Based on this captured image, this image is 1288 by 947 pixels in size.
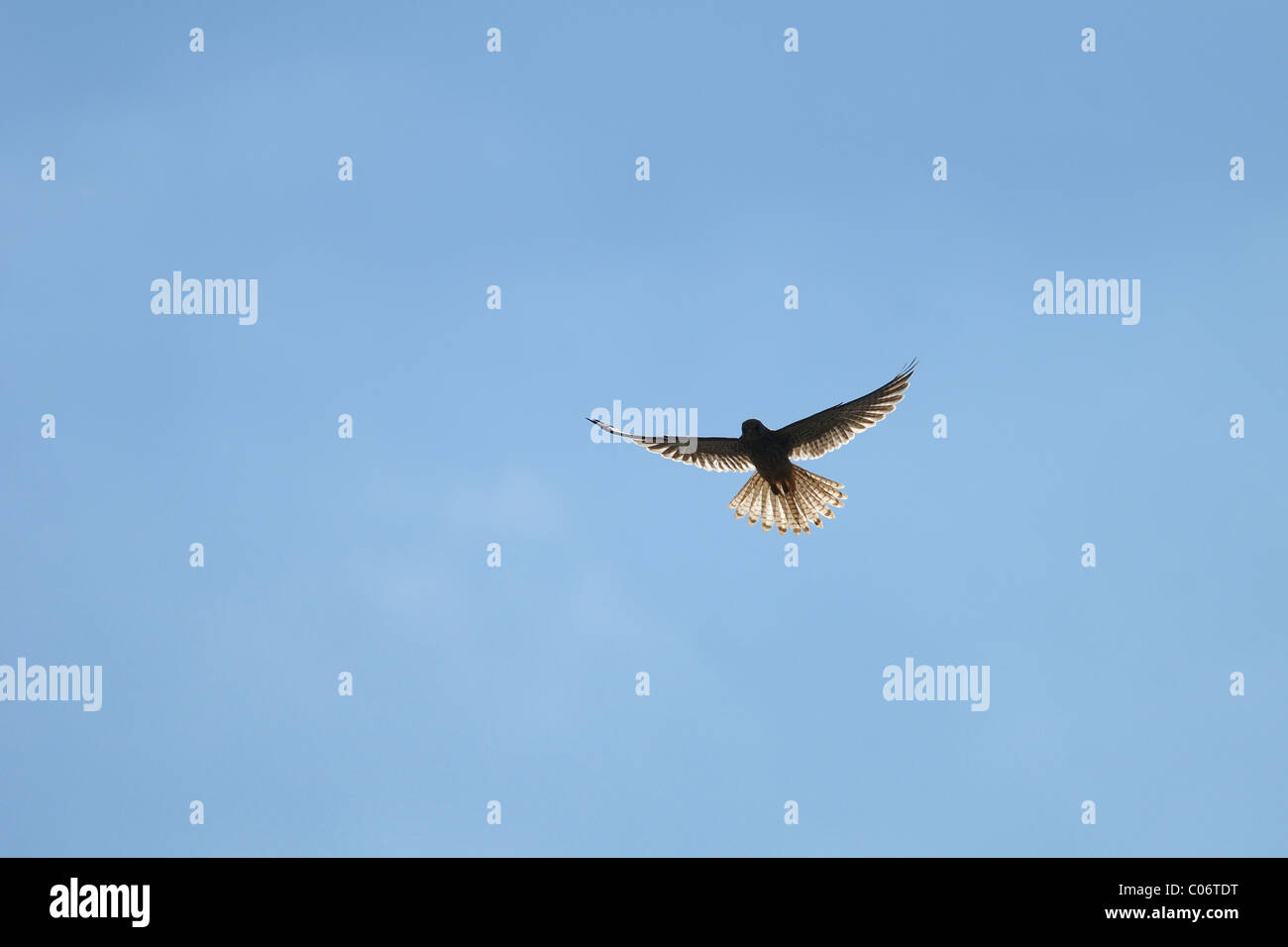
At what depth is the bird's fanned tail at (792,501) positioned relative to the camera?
21.4 meters

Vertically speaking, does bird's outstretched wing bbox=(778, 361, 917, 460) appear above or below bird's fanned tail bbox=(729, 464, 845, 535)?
above

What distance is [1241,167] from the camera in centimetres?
2531

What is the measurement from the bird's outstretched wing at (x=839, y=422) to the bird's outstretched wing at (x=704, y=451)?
972mm

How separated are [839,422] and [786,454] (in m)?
1.10

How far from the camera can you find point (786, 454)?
21.1 meters

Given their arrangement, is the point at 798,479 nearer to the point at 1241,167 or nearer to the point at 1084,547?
the point at 1084,547

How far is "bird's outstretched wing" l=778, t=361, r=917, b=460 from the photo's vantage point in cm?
2064

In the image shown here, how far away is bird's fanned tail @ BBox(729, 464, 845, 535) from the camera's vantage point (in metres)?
21.4

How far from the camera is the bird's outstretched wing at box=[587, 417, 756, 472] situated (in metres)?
21.3

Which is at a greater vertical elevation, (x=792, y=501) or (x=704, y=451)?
(x=704, y=451)

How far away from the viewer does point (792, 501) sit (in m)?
21.6

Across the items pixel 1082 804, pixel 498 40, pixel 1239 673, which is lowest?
pixel 1082 804
